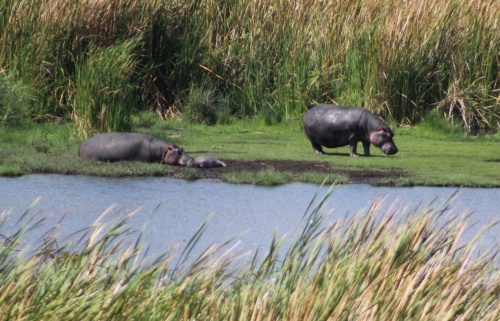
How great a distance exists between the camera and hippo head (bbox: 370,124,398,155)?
1223cm

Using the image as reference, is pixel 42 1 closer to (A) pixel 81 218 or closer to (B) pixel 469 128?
(B) pixel 469 128

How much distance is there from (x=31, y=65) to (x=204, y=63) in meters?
2.93

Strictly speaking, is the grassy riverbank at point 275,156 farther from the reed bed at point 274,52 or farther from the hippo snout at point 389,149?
the reed bed at point 274,52

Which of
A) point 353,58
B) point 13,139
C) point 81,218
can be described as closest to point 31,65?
point 13,139

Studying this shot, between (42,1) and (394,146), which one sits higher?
(42,1)

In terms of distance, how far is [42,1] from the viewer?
15250 millimetres

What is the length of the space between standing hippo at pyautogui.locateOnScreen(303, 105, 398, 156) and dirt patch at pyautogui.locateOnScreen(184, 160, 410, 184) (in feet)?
2.77

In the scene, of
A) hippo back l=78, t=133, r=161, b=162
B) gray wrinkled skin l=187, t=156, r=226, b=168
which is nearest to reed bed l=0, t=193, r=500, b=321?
gray wrinkled skin l=187, t=156, r=226, b=168

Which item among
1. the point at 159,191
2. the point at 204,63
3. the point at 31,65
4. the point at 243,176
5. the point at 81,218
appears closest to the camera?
the point at 81,218

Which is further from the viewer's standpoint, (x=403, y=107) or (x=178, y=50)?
(x=178, y=50)

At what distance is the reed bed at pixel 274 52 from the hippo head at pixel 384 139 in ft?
8.40

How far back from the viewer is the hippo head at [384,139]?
12.2m

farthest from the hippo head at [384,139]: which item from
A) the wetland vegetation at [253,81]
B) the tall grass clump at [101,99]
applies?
the tall grass clump at [101,99]

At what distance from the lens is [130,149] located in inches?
448
